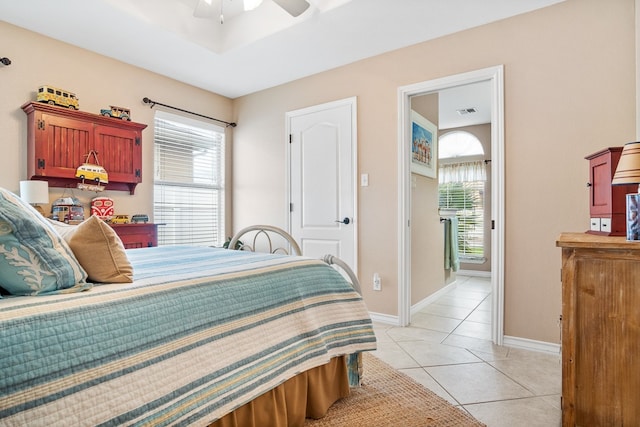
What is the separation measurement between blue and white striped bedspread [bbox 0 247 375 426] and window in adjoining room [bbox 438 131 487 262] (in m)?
4.78

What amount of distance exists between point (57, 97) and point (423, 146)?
11.0 ft

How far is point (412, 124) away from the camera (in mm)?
3385

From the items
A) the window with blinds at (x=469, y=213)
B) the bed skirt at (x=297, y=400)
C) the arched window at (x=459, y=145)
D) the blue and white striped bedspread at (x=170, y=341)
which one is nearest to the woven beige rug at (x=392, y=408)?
the bed skirt at (x=297, y=400)

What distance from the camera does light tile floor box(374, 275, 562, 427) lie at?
5.66 feet

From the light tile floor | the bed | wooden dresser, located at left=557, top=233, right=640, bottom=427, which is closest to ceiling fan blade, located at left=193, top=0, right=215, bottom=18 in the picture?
the bed

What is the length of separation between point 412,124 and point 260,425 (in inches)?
114

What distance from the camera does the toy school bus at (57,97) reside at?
106 inches

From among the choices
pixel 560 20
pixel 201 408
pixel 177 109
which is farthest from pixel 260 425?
pixel 177 109

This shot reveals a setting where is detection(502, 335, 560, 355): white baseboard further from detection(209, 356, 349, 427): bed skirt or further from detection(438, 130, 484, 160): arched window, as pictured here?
detection(438, 130, 484, 160): arched window

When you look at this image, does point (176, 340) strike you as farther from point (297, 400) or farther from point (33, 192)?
point (33, 192)

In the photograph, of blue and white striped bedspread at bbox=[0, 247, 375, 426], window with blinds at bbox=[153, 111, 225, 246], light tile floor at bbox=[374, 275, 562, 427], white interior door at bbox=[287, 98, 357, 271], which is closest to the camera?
blue and white striped bedspread at bbox=[0, 247, 375, 426]

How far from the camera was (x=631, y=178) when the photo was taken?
1409mm

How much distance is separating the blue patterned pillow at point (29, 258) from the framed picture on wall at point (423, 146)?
3.01 metres

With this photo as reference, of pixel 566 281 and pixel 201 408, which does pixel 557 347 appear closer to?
pixel 566 281
